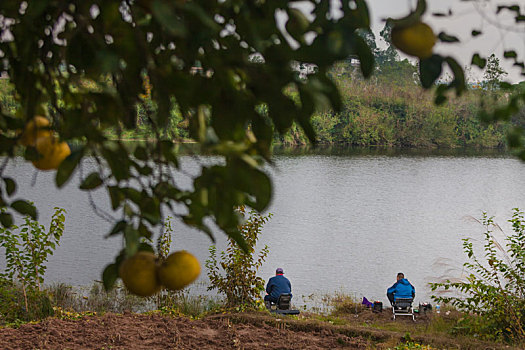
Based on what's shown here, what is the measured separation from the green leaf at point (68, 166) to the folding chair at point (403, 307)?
691 centimetres

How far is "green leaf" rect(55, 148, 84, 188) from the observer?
2.38ft

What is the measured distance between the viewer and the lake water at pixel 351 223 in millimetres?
10445

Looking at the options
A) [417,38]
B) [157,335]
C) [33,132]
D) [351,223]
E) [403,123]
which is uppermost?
[403,123]

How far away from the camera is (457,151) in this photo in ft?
110

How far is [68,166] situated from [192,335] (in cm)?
401

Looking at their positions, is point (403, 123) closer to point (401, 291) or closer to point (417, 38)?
point (401, 291)

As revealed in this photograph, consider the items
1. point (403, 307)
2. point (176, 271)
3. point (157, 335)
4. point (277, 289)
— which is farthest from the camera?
point (403, 307)

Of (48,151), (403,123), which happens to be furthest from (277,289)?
(403,123)

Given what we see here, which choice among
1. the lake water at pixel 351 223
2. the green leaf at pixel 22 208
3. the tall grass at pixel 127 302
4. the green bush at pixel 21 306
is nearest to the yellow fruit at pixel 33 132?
the green leaf at pixel 22 208

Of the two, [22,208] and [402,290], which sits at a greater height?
[402,290]

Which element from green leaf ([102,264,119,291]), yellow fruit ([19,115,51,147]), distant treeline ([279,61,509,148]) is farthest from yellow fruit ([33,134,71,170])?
distant treeline ([279,61,509,148])

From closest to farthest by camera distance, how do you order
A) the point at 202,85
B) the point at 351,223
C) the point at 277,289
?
the point at 202,85, the point at 277,289, the point at 351,223

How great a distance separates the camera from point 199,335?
4602 mm

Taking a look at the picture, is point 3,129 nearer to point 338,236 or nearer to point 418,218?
point 338,236
